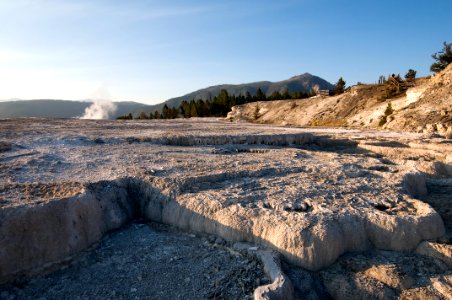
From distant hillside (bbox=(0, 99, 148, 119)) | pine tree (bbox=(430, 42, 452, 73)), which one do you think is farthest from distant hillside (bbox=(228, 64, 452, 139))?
distant hillside (bbox=(0, 99, 148, 119))

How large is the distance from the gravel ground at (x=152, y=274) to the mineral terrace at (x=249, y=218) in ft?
0.14

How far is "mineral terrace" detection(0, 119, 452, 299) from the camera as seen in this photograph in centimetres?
686

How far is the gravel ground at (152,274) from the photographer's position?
6473 mm

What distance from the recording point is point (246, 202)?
29.9 ft

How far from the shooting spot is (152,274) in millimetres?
7047

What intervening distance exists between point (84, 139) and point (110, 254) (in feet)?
31.4

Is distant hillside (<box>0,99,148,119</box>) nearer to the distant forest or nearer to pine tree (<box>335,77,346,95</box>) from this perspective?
the distant forest

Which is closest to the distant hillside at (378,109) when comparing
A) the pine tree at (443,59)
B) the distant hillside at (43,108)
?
the pine tree at (443,59)

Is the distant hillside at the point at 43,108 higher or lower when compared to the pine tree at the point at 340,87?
lower

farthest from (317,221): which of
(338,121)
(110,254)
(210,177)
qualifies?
(338,121)

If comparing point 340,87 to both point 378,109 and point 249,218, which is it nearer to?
point 378,109

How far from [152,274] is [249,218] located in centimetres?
252

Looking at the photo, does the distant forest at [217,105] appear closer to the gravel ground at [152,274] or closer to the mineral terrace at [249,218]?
the mineral terrace at [249,218]

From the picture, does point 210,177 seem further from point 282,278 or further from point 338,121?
point 338,121
